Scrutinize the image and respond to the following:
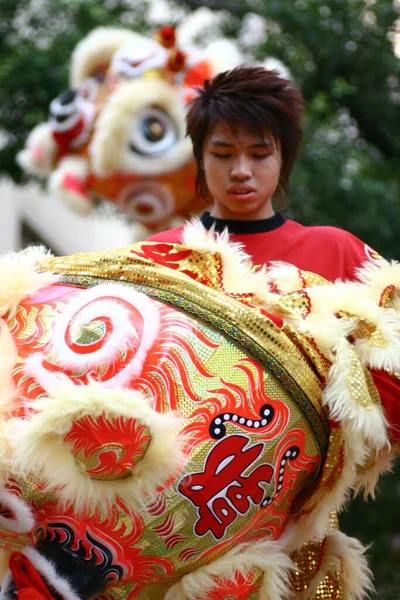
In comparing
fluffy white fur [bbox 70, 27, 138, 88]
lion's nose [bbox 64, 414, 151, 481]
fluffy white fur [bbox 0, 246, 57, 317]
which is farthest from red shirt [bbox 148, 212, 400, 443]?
fluffy white fur [bbox 70, 27, 138, 88]

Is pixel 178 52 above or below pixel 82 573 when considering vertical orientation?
above

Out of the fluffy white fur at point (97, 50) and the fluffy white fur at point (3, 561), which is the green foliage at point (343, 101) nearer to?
the fluffy white fur at point (97, 50)

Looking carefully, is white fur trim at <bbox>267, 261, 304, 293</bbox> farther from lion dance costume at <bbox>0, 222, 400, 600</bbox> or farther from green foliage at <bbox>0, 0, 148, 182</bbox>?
green foliage at <bbox>0, 0, 148, 182</bbox>

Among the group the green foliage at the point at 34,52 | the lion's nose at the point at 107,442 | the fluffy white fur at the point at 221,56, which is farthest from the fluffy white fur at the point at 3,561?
the green foliage at the point at 34,52

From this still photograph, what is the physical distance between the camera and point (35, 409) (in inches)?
59.2

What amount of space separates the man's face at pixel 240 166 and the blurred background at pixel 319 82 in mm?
1742

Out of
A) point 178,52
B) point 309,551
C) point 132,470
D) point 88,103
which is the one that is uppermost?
point 178,52

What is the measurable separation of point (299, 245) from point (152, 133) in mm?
1815

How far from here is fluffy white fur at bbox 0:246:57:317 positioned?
67.0 inches

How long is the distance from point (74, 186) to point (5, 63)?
914 mm

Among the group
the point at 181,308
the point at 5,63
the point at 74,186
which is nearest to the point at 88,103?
the point at 74,186

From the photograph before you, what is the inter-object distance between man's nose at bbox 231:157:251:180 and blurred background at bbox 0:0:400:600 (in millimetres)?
1784

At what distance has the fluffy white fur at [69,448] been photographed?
146 cm

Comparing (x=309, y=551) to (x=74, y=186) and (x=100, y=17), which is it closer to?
(x=74, y=186)
